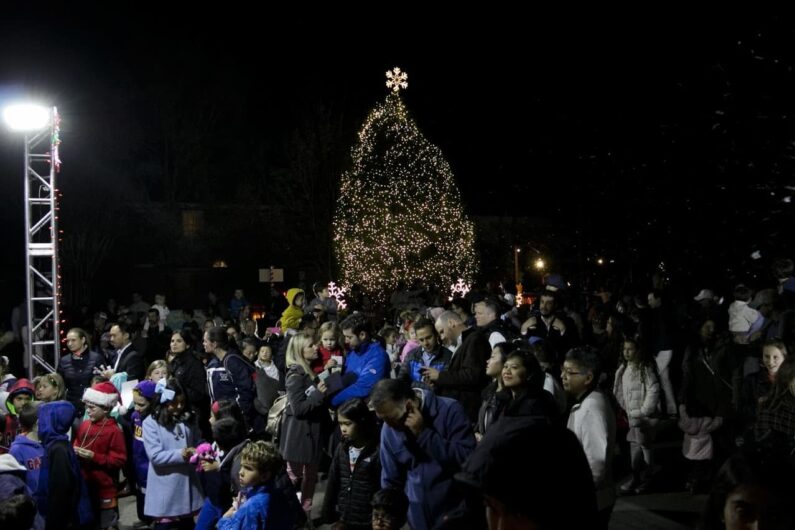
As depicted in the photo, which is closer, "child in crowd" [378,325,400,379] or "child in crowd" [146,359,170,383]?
"child in crowd" [146,359,170,383]

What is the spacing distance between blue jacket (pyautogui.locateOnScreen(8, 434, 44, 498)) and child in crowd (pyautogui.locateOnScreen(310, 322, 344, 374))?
2782 mm

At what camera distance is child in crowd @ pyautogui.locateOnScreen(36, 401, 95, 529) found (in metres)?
5.81

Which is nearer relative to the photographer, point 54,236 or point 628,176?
point 54,236

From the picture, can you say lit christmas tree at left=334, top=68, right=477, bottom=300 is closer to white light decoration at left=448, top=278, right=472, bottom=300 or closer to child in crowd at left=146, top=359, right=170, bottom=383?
white light decoration at left=448, top=278, right=472, bottom=300

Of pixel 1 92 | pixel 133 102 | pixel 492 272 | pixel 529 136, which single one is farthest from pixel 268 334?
pixel 133 102

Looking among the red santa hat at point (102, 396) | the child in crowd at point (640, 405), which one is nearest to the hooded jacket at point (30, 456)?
the red santa hat at point (102, 396)

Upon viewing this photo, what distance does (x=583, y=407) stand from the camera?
5211 mm

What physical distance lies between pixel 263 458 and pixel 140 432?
311 centimetres

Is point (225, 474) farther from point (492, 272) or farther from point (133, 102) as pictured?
point (133, 102)

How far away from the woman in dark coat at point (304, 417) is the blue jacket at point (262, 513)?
96.4 inches

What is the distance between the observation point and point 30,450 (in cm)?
616

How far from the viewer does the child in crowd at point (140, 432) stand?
7062mm

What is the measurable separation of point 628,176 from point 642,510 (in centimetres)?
1127

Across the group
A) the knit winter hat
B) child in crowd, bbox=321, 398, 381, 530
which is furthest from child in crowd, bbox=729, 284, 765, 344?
the knit winter hat
